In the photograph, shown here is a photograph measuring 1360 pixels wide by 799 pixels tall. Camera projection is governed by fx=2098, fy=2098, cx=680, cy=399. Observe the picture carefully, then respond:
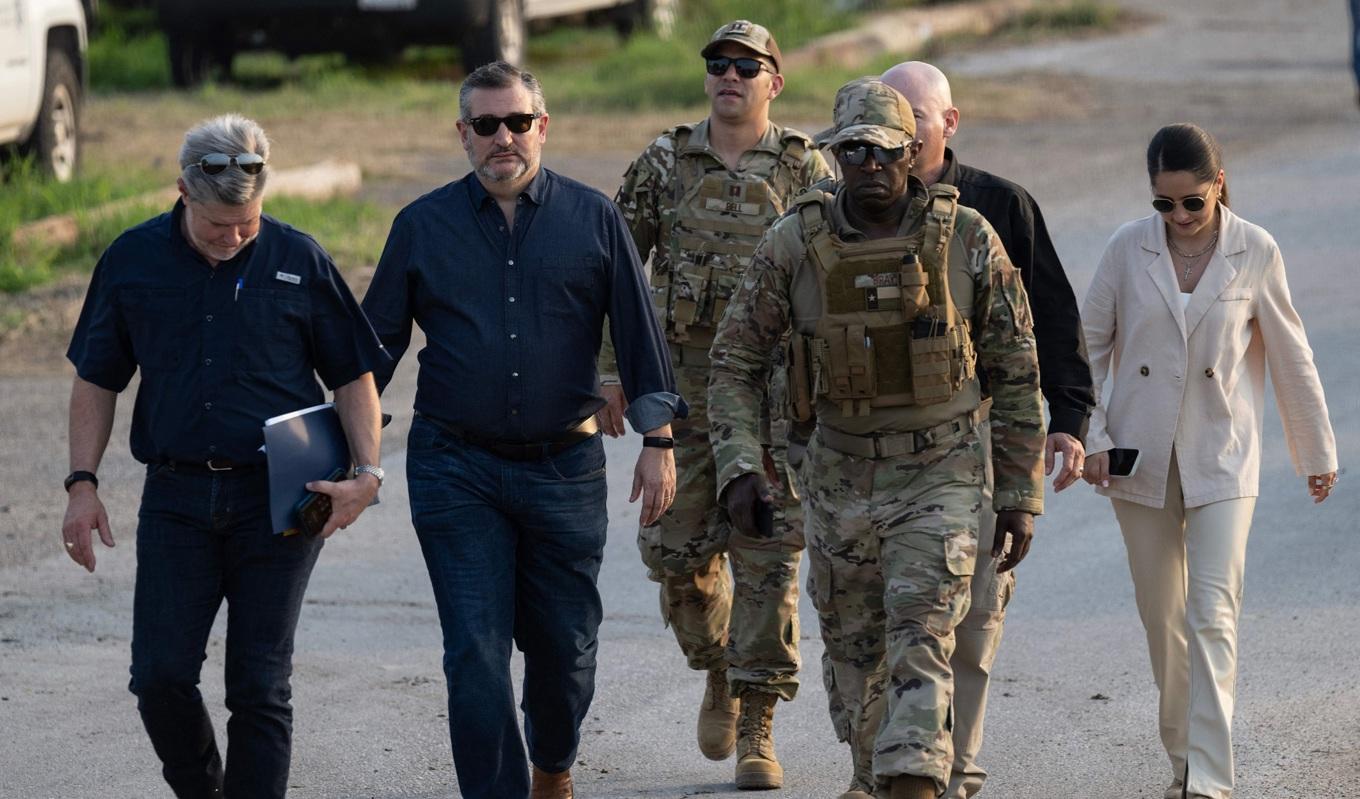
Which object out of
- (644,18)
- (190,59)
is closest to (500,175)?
(190,59)

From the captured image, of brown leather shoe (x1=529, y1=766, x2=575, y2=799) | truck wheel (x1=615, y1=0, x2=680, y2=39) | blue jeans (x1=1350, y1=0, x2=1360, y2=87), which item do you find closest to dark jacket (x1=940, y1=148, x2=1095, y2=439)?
brown leather shoe (x1=529, y1=766, x2=575, y2=799)

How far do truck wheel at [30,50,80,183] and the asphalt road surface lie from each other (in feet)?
12.7

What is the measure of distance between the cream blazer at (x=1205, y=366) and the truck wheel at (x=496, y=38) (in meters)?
13.9

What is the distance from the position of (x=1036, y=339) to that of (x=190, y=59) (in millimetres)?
15402

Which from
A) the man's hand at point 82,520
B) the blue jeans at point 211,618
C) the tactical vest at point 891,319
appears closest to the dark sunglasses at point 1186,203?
the tactical vest at point 891,319

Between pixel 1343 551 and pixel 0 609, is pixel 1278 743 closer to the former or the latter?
pixel 1343 551

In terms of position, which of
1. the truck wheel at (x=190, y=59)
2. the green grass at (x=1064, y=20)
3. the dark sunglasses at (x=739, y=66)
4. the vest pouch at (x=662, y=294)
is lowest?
the vest pouch at (x=662, y=294)

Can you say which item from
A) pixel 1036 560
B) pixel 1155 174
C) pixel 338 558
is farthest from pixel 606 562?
pixel 1155 174

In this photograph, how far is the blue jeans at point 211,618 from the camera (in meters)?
4.79

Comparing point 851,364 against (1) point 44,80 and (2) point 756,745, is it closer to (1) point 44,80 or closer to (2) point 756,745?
(2) point 756,745

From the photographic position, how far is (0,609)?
24.0 feet

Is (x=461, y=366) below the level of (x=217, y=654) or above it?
above

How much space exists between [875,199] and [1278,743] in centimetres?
218

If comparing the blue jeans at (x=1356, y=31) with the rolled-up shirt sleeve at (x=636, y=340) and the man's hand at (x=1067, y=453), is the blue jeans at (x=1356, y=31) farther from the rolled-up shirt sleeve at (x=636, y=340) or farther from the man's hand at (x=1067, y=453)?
the rolled-up shirt sleeve at (x=636, y=340)
